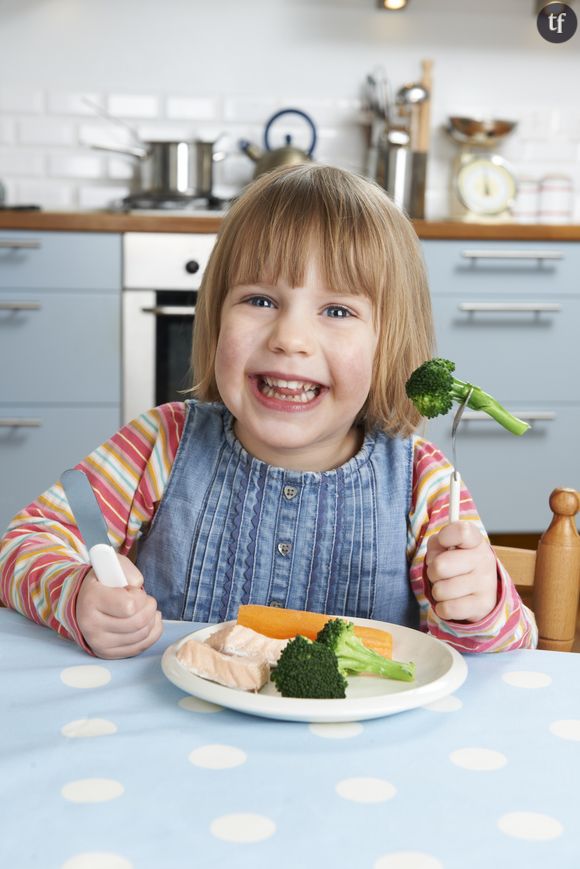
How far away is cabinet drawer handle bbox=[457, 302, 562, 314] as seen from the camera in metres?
2.99

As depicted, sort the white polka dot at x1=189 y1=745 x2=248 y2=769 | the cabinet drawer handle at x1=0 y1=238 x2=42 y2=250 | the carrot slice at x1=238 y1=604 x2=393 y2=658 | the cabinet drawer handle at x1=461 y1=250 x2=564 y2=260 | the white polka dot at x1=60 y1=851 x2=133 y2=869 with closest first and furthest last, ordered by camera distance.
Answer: the white polka dot at x1=60 y1=851 x2=133 y2=869
the white polka dot at x1=189 y1=745 x2=248 y2=769
the carrot slice at x1=238 y1=604 x2=393 y2=658
the cabinet drawer handle at x1=0 y1=238 x2=42 y2=250
the cabinet drawer handle at x1=461 y1=250 x2=564 y2=260

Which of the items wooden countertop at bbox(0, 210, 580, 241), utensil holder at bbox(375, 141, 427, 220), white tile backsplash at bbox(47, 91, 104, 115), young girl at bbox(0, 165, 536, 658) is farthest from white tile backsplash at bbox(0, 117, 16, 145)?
young girl at bbox(0, 165, 536, 658)

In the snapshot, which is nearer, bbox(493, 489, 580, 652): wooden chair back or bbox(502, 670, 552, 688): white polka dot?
bbox(502, 670, 552, 688): white polka dot

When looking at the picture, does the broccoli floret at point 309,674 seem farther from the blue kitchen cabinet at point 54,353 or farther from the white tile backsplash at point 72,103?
the white tile backsplash at point 72,103

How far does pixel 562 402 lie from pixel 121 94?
174cm

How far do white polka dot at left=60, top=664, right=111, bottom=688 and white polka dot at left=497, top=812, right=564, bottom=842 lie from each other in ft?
1.04

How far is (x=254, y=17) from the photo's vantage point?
11.4 feet

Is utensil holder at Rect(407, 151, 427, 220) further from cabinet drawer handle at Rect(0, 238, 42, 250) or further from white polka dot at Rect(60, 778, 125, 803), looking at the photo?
white polka dot at Rect(60, 778, 125, 803)

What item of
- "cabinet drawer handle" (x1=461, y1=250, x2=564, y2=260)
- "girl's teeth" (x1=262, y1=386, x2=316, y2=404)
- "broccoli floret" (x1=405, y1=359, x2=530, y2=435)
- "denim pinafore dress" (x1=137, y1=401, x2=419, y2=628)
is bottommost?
"denim pinafore dress" (x1=137, y1=401, x2=419, y2=628)

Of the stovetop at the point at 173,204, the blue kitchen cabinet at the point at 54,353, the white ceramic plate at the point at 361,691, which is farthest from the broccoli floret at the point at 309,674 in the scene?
the stovetop at the point at 173,204

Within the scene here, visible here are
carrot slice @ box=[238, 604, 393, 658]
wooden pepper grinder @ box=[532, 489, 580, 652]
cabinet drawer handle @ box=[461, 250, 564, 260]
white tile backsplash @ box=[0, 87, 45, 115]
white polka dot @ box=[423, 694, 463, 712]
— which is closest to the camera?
white polka dot @ box=[423, 694, 463, 712]

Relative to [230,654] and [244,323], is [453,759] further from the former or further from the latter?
[244,323]

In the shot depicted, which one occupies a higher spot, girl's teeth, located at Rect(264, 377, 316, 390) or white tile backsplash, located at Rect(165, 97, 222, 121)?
white tile backsplash, located at Rect(165, 97, 222, 121)

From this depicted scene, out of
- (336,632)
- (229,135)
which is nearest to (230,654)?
(336,632)
